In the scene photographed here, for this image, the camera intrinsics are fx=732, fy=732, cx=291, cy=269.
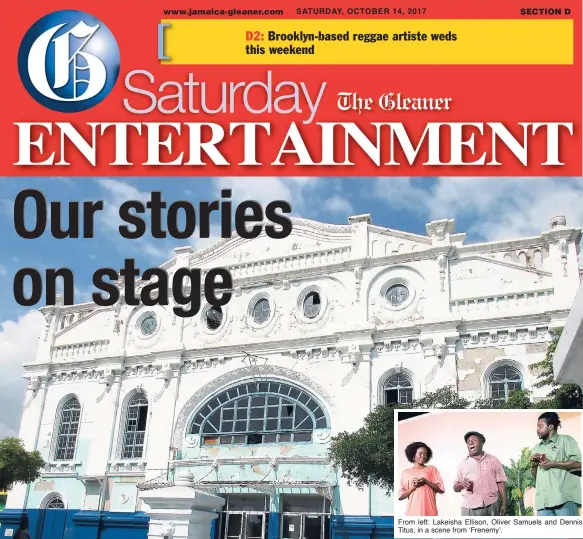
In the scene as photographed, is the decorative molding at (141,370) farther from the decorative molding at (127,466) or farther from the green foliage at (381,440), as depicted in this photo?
the green foliage at (381,440)

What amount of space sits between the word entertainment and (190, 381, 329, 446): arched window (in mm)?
13594

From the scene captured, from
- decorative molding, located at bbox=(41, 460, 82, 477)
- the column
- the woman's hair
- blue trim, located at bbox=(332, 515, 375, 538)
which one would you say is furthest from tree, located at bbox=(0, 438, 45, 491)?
the woman's hair

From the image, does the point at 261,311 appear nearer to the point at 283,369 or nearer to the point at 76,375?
the point at 283,369

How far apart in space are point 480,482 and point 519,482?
1.17ft

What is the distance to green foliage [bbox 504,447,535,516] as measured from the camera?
6.28 m

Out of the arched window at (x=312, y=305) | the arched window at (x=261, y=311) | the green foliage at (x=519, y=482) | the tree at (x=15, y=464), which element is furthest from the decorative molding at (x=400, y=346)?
the green foliage at (x=519, y=482)

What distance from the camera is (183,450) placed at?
25.7 meters

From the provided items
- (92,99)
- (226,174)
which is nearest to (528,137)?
(226,174)

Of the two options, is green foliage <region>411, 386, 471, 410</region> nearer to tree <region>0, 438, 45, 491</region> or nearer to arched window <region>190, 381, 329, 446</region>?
arched window <region>190, 381, 329, 446</region>

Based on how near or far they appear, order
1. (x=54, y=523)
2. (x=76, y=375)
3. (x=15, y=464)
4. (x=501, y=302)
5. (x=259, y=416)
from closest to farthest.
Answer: (x=501, y=302)
(x=259, y=416)
(x=15, y=464)
(x=54, y=523)
(x=76, y=375)

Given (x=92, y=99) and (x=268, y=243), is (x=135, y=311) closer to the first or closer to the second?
(x=268, y=243)

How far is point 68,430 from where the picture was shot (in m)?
28.8

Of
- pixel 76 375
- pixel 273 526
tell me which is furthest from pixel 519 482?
pixel 76 375

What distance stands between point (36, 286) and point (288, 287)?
1352cm
